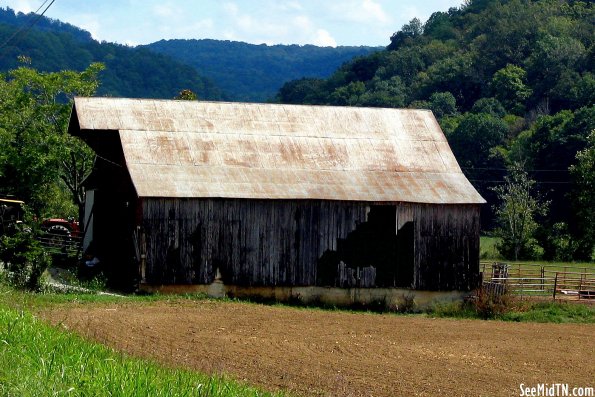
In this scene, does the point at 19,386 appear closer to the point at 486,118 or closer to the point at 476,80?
the point at 486,118

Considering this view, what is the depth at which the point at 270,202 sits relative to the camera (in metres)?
28.2

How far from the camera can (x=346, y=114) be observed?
33.0 metres

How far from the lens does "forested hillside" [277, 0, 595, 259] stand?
5578cm

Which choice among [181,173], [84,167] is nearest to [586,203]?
[84,167]

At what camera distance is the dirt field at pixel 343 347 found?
54.2ft

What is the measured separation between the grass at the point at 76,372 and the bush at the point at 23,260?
390 inches

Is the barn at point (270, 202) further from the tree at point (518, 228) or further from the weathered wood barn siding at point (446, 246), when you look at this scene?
the tree at point (518, 228)

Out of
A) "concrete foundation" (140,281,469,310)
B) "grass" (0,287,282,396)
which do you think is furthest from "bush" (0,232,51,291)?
"grass" (0,287,282,396)

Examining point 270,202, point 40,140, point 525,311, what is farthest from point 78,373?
point 40,140

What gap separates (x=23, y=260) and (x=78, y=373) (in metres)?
15.2

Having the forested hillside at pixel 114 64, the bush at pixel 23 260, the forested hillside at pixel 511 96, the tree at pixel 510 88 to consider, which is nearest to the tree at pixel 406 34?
the forested hillside at pixel 511 96

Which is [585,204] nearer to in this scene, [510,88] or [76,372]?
[76,372]

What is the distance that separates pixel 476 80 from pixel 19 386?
351 feet
